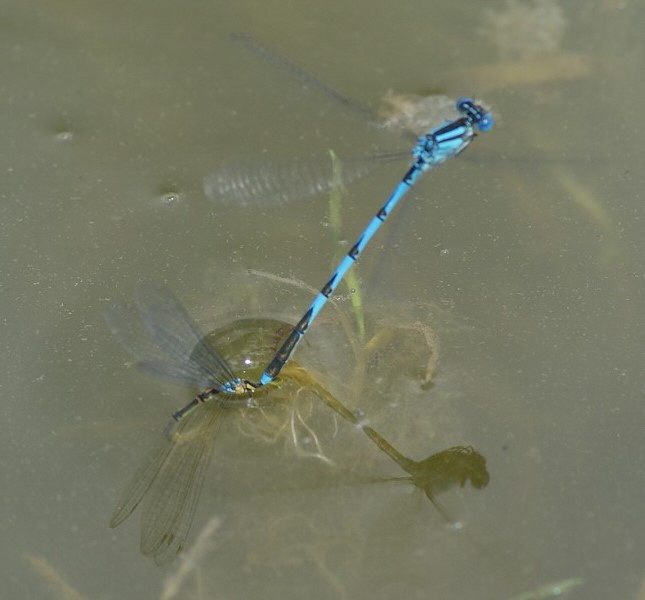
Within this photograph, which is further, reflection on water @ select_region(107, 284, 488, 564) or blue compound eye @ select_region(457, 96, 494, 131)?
blue compound eye @ select_region(457, 96, 494, 131)

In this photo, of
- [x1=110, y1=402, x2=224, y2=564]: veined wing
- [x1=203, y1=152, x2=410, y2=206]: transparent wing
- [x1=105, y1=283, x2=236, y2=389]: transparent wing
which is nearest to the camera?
[x1=110, y1=402, x2=224, y2=564]: veined wing

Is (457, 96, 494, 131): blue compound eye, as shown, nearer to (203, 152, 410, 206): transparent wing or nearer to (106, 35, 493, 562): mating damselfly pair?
(106, 35, 493, 562): mating damselfly pair

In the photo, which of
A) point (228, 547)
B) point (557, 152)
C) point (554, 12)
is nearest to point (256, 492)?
point (228, 547)

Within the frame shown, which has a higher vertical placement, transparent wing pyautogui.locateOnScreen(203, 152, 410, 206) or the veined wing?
transparent wing pyautogui.locateOnScreen(203, 152, 410, 206)

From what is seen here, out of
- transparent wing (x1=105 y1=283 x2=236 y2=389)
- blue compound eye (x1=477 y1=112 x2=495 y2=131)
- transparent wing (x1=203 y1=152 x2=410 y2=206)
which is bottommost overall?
transparent wing (x1=105 y1=283 x2=236 y2=389)

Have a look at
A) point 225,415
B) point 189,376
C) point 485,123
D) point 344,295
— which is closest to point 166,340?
point 189,376

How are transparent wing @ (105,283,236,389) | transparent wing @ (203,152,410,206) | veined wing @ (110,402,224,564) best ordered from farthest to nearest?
transparent wing @ (203,152,410,206) < transparent wing @ (105,283,236,389) < veined wing @ (110,402,224,564)

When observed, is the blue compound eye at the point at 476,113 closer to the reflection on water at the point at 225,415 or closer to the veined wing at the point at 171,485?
the reflection on water at the point at 225,415

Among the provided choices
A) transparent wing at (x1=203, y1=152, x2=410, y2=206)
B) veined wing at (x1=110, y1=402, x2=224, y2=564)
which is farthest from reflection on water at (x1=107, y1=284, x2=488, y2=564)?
transparent wing at (x1=203, y1=152, x2=410, y2=206)
